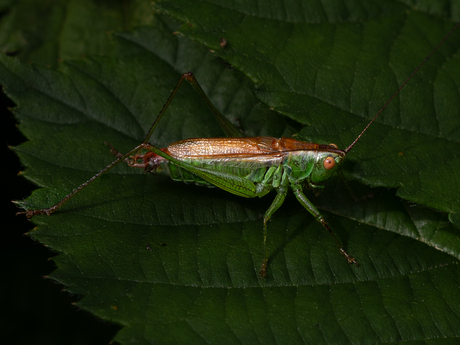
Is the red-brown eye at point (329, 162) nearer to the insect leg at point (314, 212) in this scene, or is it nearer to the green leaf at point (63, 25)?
the insect leg at point (314, 212)

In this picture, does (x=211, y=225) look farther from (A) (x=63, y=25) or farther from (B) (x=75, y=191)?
(A) (x=63, y=25)

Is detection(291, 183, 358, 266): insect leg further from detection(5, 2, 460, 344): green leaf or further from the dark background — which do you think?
the dark background

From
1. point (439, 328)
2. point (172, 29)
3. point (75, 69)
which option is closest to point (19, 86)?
point (75, 69)

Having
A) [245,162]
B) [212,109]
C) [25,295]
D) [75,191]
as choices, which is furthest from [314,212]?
[25,295]

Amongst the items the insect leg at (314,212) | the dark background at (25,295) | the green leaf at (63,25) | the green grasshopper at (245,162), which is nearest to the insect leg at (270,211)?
the green grasshopper at (245,162)

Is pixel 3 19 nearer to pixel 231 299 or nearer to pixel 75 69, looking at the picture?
pixel 75 69

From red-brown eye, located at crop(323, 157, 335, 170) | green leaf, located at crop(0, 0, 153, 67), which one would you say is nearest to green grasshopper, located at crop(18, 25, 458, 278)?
red-brown eye, located at crop(323, 157, 335, 170)
